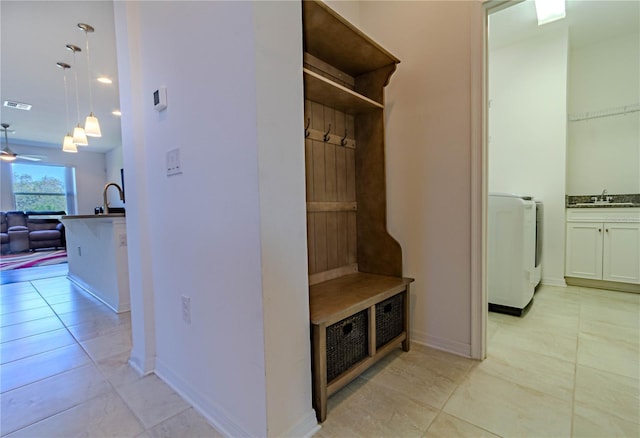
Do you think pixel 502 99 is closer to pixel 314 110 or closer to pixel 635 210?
pixel 635 210

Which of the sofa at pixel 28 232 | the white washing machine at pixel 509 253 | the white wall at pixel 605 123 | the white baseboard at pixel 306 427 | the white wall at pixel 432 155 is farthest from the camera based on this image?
the sofa at pixel 28 232

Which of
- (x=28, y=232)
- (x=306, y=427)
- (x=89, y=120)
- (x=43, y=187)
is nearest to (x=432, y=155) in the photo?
(x=306, y=427)

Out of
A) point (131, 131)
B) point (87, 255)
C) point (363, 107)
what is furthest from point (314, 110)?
point (87, 255)

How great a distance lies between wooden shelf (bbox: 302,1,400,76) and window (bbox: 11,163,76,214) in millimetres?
9371

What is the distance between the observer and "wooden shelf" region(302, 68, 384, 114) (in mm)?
1476

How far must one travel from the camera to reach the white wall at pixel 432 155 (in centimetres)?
174

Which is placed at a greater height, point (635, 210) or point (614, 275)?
point (635, 210)

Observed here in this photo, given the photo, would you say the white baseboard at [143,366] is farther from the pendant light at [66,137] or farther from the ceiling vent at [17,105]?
the ceiling vent at [17,105]

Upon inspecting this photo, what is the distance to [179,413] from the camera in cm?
131

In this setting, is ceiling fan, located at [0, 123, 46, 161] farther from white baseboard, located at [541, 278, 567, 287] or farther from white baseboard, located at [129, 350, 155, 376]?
white baseboard, located at [541, 278, 567, 287]

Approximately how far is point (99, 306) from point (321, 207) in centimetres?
263

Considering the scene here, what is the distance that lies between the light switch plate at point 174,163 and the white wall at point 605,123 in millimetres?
4378

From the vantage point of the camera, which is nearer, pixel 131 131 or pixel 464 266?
pixel 131 131

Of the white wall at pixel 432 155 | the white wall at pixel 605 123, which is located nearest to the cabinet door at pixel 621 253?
the white wall at pixel 605 123
